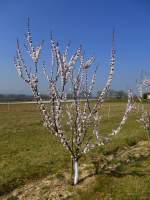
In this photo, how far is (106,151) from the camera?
78.7ft

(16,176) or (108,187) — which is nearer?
(108,187)

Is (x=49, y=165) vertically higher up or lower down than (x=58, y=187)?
lower down

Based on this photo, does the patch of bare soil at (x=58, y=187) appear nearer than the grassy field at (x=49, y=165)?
Yes

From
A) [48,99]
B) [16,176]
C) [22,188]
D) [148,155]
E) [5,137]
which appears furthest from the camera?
[5,137]

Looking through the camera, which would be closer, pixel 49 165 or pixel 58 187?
pixel 58 187

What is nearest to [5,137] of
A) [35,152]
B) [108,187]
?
[35,152]

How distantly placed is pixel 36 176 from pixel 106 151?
23.0ft

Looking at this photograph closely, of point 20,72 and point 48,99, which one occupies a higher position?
point 20,72

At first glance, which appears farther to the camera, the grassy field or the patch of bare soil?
the grassy field

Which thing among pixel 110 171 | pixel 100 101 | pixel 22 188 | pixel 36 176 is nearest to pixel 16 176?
pixel 36 176

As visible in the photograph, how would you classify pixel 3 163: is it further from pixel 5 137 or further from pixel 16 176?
pixel 5 137

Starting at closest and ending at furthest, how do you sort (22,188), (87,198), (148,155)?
(87,198), (22,188), (148,155)

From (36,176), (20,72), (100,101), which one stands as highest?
(20,72)

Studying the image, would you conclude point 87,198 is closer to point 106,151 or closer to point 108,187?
point 108,187
